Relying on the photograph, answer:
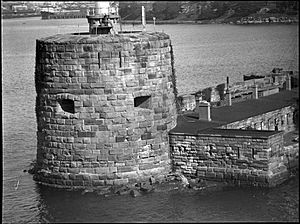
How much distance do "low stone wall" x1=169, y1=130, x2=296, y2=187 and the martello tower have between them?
93cm

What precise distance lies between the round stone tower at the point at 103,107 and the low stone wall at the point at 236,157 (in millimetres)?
925

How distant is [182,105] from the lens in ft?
98.5

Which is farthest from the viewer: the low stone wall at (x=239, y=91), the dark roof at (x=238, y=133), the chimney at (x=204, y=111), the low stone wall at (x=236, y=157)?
the low stone wall at (x=239, y=91)

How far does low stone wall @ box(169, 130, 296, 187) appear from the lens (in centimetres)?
1998

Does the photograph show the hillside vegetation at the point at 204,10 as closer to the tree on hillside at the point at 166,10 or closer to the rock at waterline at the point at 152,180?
the tree on hillside at the point at 166,10

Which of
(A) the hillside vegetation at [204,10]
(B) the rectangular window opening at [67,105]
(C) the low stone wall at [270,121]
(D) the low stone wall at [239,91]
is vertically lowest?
(A) the hillside vegetation at [204,10]

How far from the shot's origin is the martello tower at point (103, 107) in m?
20.7

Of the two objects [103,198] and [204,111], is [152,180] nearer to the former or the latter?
[103,198]

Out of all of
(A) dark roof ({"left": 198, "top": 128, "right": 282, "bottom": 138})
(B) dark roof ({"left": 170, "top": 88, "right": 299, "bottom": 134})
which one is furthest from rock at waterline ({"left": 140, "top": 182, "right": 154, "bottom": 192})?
(A) dark roof ({"left": 198, "top": 128, "right": 282, "bottom": 138})

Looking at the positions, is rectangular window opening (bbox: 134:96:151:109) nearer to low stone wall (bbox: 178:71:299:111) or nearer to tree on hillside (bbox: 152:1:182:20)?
Result: low stone wall (bbox: 178:71:299:111)

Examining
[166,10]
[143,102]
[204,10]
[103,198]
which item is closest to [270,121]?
[143,102]

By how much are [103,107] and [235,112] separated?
20.8 ft

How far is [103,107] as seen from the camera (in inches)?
814

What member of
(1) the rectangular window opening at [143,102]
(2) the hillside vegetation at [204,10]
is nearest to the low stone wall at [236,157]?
(1) the rectangular window opening at [143,102]
